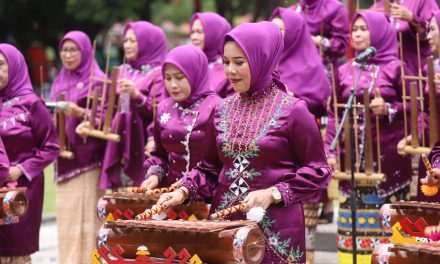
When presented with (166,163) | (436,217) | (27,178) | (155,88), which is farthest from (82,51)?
(436,217)

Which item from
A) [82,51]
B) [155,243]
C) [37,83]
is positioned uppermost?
[82,51]

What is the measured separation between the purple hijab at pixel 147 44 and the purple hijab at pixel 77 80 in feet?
1.25

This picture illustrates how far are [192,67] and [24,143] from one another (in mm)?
1575

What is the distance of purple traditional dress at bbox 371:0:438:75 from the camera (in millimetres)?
8594

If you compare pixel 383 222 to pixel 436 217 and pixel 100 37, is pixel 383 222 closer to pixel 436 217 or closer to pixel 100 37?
pixel 436 217

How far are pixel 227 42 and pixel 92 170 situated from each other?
13.4 feet

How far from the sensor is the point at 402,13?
841 cm

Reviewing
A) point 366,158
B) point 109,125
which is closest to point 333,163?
point 366,158

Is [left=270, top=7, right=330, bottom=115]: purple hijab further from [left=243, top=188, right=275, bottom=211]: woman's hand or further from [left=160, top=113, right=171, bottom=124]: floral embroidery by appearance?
[left=243, top=188, right=275, bottom=211]: woman's hand

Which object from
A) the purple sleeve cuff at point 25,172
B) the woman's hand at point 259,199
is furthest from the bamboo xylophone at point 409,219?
the purple sleeve cuff at point 25,172

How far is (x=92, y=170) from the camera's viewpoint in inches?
361

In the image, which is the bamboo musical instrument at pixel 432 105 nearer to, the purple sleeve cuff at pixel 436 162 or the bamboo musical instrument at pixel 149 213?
the purple sleeve cuff at pixel 436 162

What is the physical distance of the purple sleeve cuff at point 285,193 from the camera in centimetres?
511

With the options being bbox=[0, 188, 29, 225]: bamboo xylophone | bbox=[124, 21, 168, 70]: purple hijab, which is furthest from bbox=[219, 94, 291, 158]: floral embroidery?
bbox=[124, 21, 168, 70]: purple hijab
